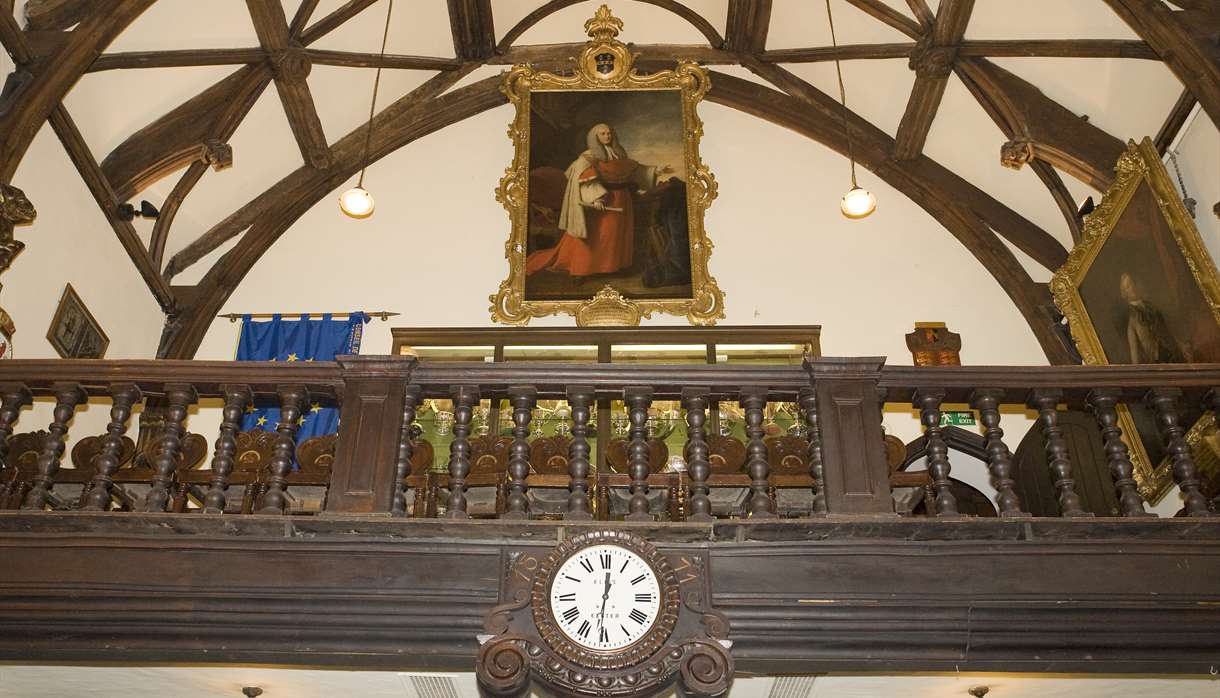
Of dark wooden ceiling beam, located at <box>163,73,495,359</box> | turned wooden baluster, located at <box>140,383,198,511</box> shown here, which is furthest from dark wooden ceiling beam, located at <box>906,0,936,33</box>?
turned wooden baluster, located at <box>140,383,198,511</box>

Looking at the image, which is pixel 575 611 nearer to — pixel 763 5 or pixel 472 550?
pixel 472 550

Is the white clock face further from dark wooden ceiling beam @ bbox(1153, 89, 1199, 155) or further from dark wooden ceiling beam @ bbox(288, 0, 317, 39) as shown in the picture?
dark wooden ceiling beam @ bbox(288, 0, 317, 39)

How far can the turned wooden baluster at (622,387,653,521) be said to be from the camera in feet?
15.8

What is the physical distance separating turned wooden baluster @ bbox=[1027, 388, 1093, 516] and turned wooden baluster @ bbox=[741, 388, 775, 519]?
1.21 metres

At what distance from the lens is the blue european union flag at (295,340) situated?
8789 mm

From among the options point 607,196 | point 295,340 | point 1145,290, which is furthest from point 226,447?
point 1145,290

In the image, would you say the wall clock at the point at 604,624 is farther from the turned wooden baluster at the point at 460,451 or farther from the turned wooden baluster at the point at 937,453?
the turned wooden baluster at the point at 937,453

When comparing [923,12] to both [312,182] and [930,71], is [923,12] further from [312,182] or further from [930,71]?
[312,182]

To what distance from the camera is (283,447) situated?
4938 mm

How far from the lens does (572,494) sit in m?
4.84

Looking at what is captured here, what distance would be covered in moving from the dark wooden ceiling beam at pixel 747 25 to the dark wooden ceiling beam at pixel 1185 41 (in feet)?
10.3

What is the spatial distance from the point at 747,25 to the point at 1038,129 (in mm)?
2642

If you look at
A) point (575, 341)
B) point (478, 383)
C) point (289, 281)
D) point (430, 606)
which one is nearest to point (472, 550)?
point (430, 606)

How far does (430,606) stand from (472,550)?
0.90 feet
